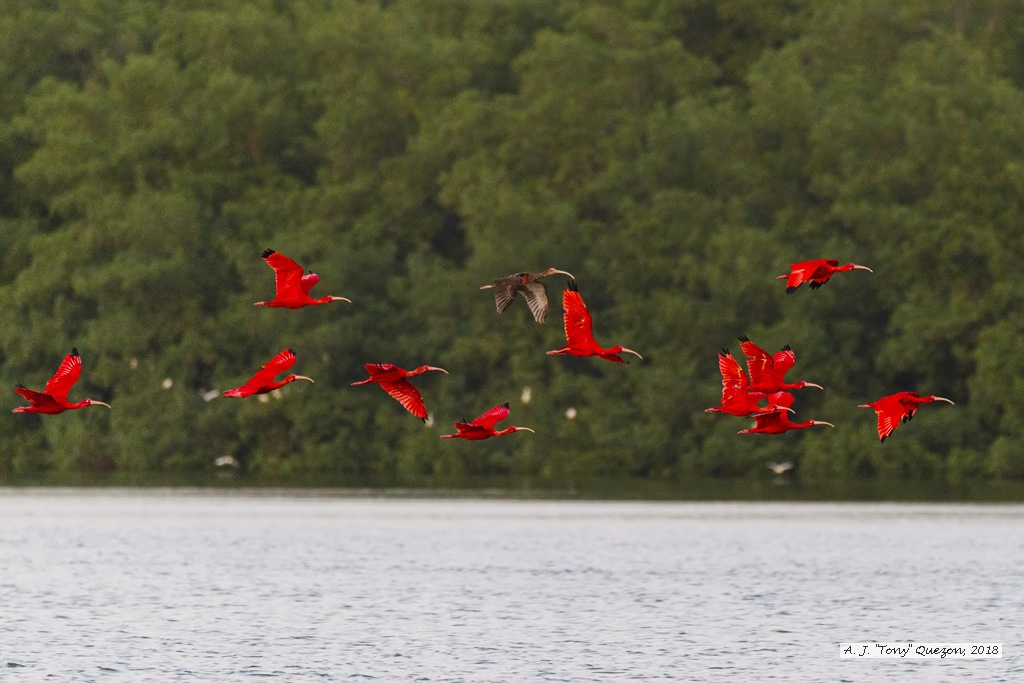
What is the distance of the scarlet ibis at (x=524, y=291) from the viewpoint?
24156 mm

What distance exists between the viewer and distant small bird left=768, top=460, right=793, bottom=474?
75.9 m

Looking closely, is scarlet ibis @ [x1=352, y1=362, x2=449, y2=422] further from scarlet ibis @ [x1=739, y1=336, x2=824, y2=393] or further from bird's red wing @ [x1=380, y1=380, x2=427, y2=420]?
scarlet ibis @ [x1=739, y1=336, x2=824, y2=393]

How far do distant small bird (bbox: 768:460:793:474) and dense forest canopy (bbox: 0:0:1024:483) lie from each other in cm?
60

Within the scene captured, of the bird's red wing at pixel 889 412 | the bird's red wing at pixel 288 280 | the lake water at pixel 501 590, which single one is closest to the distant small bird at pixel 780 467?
the lake water at pixel 501 590

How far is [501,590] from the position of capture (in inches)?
1660

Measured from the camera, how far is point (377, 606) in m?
39.7

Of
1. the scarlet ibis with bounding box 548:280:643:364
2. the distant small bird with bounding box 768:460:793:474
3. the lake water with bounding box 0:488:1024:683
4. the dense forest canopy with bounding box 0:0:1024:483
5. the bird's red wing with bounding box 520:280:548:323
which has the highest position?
the dense forest canopy with bounding box 0:0:1024:483

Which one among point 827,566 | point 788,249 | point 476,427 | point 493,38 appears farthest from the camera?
point 493,38

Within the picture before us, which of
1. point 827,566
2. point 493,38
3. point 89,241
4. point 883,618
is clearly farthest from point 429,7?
point 883,618

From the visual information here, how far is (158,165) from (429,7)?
47.2ft

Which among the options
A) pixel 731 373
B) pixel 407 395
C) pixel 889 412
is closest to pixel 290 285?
pixel 407 395

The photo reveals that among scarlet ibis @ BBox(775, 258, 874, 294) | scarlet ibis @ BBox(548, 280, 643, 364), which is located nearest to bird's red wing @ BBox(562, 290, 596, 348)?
scarlet ibis @ BBox(548, 280, 643, 364)

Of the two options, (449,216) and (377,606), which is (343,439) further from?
(377,606)

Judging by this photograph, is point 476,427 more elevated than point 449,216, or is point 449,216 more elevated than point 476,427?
point 449,216
